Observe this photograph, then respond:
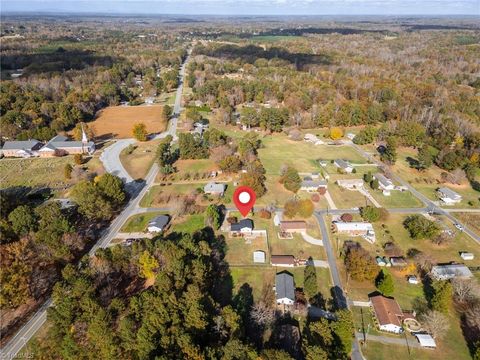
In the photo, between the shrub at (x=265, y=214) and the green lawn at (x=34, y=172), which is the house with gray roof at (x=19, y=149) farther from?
the shrub at (x=265, y=214)

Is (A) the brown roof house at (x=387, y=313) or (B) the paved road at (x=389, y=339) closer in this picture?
(B) the paved road at (x=389, y=339)

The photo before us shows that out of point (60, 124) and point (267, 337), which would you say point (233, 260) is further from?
point (60, 124)

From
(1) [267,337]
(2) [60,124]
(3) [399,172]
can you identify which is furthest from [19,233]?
(3) [399,172]

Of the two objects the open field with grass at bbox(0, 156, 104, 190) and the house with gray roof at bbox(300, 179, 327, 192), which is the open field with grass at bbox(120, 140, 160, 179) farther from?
the house with gray roof at bbox(300, 179, 327, 192)

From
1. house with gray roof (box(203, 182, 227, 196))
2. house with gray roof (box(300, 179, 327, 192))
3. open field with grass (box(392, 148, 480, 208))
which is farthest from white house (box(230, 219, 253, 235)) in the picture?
open field with grass (box(392, 148, 480, 208))

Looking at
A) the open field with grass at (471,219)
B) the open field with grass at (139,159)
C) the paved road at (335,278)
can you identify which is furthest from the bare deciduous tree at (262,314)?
the open field with grass at (139,159)

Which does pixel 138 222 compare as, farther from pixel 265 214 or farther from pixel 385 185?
pixel 385 185
